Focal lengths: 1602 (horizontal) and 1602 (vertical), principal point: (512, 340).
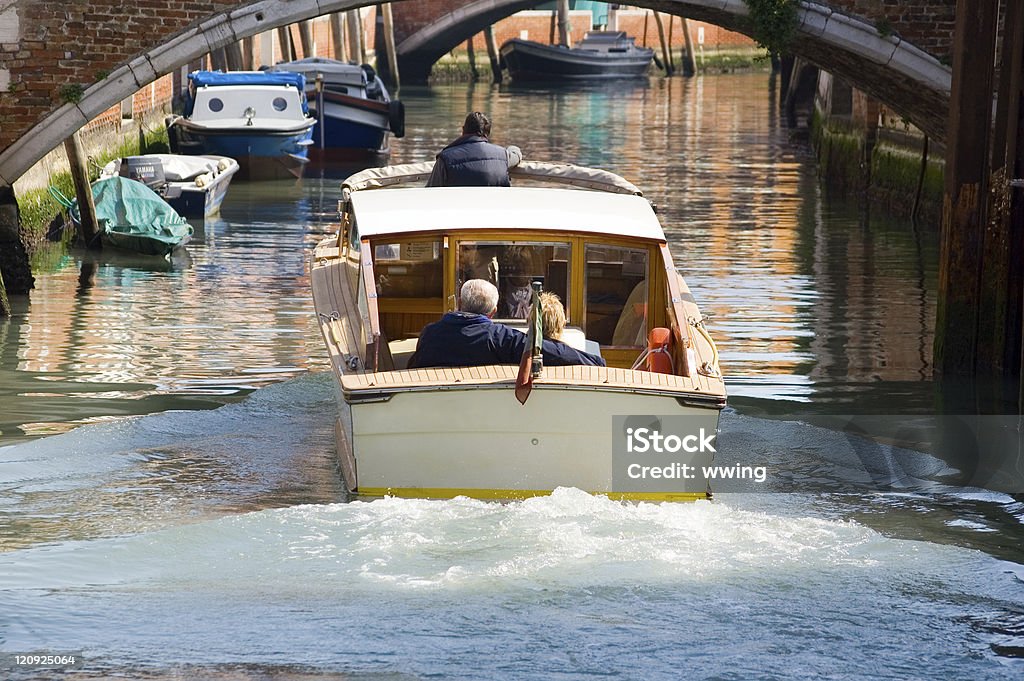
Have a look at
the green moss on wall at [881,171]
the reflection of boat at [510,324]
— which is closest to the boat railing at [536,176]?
the reflection of boat at [510,324]

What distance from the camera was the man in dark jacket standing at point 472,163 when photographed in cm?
778

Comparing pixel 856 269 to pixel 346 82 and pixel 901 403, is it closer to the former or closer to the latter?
pixel 901 403

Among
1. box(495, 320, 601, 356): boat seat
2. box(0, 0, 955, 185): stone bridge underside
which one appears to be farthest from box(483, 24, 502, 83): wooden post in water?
box(495, 320, 601, 356): boat seat

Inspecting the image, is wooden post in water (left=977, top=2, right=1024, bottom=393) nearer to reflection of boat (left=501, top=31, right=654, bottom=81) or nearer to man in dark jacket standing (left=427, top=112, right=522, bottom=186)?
man in dark jacket standing (left=427, top=112, right=522, bottom=186)

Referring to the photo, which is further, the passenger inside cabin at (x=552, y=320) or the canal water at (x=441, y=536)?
the passenger inside cabin at (x=552, y=320)

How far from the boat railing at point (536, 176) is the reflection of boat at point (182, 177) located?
5.25 metres

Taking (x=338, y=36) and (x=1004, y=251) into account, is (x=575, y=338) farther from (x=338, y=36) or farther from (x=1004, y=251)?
(x=338, y=36)

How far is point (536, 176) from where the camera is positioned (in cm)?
861

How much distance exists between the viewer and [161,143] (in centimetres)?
1758

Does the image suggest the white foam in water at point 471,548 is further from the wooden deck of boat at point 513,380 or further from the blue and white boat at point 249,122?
the blue and white boat at point 249,122

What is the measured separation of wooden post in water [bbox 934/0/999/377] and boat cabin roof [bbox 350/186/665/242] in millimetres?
1997

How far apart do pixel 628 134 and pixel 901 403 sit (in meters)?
15.8

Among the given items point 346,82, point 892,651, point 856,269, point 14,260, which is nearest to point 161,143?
point 346,82

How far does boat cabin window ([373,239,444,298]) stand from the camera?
21.6 ft
